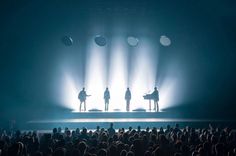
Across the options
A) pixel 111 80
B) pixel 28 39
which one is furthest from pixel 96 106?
pixel 28 39

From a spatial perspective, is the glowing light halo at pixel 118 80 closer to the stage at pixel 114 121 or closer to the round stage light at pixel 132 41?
the round stage light at pixel 132 41

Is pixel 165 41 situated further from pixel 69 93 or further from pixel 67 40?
pixel 69 93

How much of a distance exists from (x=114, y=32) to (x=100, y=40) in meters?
1.14

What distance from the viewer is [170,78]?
2178cm

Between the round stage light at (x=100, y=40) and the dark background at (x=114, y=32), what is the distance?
22.9 inches

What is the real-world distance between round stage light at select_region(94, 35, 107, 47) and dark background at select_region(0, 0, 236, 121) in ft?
1.90

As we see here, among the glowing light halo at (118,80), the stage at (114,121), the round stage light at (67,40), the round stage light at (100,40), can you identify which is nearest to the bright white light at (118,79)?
the glowing light halo at (118,80)

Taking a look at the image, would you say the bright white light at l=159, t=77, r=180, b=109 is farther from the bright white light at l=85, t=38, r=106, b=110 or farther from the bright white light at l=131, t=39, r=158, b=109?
the bright white light at l=85, t=38, r=106, b=110

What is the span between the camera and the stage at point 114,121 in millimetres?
15539

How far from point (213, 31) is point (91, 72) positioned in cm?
838

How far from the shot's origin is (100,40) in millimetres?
21766

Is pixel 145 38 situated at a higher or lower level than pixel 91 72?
higher

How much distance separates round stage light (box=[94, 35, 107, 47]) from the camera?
21669 mm

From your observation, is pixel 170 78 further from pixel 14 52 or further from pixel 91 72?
pixel 14 52
